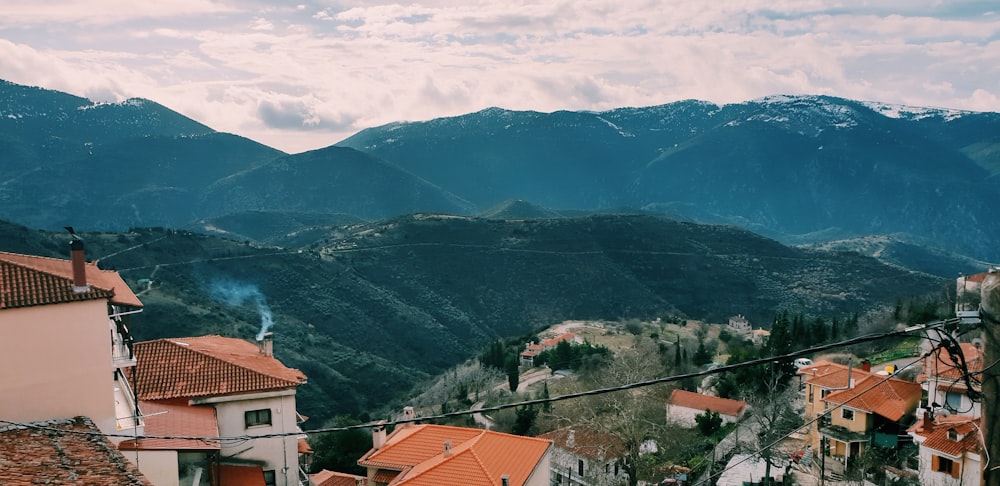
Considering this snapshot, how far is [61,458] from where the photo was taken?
32.0ft

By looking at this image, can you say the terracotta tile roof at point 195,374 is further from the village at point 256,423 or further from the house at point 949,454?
the house at point 949,454

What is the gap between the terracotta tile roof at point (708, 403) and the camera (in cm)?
3484

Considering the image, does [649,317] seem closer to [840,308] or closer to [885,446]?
[840,308]

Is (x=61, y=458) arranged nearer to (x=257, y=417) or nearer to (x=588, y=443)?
(x=257, y=417)

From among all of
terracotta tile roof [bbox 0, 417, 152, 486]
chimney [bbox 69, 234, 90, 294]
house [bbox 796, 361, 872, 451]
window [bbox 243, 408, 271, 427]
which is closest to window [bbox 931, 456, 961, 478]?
house [bbox 796, 361, 872, 451]

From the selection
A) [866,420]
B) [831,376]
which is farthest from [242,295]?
[866,420]

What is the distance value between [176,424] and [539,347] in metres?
46.1

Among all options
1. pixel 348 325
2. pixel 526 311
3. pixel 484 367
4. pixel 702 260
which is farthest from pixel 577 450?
pixel 702 260

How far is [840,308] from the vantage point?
8044cm

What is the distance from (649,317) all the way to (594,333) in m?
22.0

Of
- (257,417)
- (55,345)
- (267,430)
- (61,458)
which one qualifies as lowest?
(267,430)

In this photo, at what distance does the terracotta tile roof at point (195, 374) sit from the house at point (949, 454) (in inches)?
699

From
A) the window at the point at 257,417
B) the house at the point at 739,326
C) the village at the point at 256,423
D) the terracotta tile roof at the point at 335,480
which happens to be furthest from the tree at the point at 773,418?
the house at the point at 739,326

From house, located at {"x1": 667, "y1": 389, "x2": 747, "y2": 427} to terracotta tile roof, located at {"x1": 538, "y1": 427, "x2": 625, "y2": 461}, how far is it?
715 centimetres
